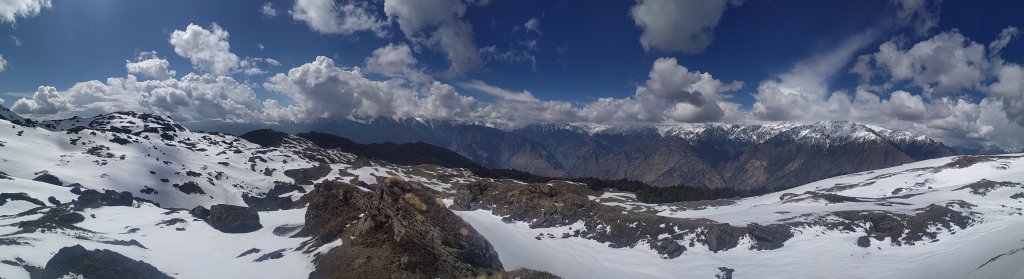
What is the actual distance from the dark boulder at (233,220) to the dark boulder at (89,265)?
18236 millimetres

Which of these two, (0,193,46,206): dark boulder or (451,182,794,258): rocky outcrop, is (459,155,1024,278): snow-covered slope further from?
(0,193,46,206): dark boulder

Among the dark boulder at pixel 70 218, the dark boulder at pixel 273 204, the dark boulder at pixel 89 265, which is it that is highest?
the dark boulder at pixel 273 204

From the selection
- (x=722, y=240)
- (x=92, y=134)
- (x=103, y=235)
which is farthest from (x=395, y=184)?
(x=92, y=134)

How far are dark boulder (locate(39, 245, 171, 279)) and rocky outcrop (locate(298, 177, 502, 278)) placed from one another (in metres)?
11.5

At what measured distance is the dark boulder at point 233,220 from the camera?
48938mm

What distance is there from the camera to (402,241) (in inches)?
1140

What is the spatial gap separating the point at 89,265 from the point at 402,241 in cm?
1898

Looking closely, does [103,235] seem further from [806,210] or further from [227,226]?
[806,210]

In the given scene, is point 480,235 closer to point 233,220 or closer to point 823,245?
point 233,220

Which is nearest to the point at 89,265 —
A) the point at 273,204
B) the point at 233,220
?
the point at 233,220

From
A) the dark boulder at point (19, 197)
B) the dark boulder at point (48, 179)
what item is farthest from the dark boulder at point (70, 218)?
the dark boulder at point (48, 179)

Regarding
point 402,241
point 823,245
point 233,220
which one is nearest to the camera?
point 402,241

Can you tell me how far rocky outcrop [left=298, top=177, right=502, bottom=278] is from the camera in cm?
2747

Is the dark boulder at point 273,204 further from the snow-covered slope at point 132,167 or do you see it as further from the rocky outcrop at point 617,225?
the rocky outcrop at point 617,225
